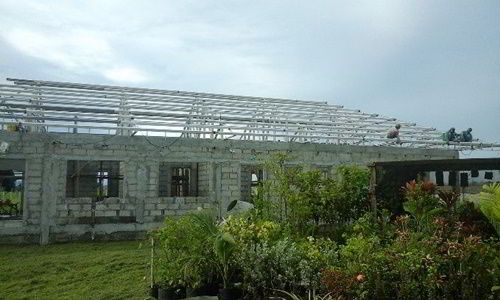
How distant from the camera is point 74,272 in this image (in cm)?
824

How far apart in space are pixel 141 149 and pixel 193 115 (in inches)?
95.9

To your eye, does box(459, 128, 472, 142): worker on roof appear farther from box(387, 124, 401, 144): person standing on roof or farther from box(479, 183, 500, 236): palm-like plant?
box(479, 183, 500, 236): palm-like plant

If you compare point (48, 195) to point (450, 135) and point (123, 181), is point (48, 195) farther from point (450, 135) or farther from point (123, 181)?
point (450, 135)

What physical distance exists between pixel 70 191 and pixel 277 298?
46.6ft

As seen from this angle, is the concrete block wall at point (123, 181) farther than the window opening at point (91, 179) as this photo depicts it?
No

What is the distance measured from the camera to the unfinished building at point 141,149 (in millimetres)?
11953

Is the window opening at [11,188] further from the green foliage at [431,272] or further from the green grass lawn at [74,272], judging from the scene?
the green foliage at [431,272]

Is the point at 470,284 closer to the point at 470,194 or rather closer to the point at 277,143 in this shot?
the point at 470,194

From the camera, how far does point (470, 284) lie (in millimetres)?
4828

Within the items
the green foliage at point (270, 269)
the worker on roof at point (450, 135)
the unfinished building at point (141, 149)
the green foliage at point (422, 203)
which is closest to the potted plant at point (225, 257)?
the green foliage at point (270, 269)

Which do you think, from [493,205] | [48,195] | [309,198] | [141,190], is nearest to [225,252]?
[309,198]

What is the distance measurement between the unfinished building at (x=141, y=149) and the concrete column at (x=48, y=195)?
0.02 metres

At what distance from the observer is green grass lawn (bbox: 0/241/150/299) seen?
274 inches

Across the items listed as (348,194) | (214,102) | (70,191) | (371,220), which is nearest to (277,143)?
(214,102)
